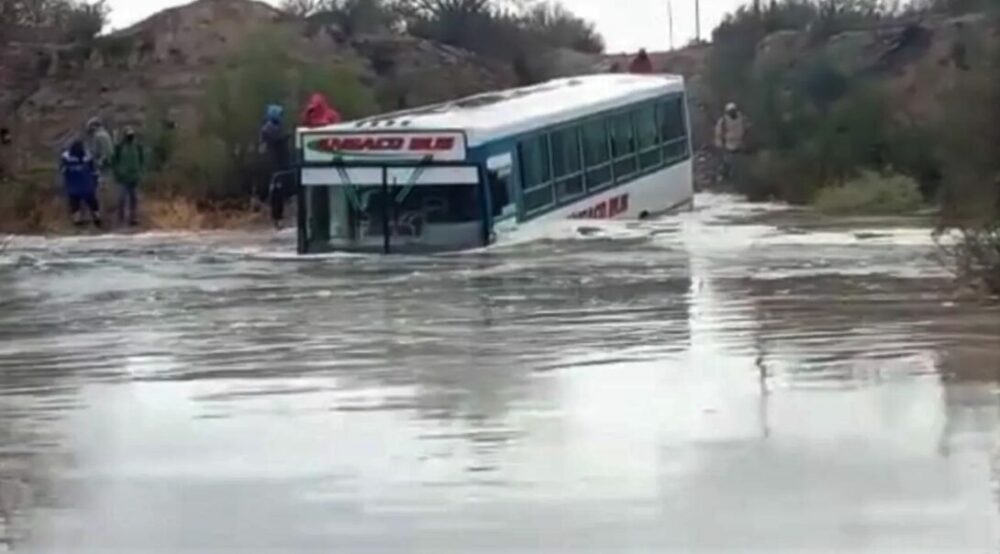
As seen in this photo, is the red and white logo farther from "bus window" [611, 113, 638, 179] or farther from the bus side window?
"bus window" [611, 113, 638, 179]

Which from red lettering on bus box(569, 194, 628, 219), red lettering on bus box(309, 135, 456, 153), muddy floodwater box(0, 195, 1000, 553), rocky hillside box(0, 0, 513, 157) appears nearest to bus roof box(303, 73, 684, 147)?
red lettering on bus box(309, 135, 456, 153)

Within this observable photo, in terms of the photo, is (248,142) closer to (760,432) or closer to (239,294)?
(239,294)

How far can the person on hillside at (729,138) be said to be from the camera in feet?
148

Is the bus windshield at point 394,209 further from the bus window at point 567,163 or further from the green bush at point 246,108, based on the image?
the green bush at point 246,108

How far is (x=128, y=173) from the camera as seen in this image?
1441 inches

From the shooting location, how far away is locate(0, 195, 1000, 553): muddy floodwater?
10.3 meters

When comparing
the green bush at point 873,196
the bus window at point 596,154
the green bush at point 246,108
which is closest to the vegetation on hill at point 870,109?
the green bush at point 873,196

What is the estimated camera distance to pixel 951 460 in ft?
37.0

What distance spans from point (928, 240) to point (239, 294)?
766 cm

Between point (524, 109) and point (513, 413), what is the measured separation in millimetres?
18777

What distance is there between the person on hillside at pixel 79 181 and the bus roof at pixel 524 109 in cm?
465

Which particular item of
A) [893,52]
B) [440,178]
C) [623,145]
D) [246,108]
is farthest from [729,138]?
[440,178]

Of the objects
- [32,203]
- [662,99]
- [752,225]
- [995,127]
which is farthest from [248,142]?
[995,127]

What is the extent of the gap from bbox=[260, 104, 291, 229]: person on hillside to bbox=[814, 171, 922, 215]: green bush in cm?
804
